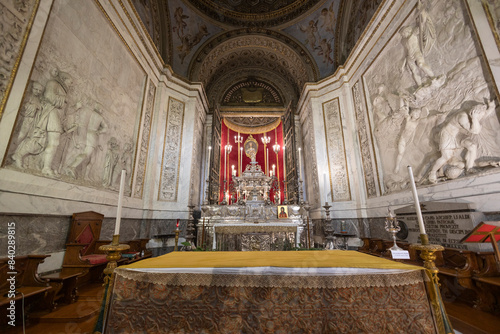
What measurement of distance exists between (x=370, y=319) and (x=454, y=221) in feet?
11.2

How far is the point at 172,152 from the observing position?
24.4ft

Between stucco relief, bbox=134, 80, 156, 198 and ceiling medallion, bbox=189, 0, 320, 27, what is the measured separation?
4.95m

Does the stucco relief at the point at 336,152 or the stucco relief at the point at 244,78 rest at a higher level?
the stucco relief at the point at 244,78

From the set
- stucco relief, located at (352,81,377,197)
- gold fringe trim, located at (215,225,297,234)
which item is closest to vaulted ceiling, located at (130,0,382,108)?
stucco relief, located at (352,81,377,197)

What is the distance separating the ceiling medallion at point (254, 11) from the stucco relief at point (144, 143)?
4.95m

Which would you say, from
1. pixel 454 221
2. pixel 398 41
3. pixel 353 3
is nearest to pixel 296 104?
pixel 353 3

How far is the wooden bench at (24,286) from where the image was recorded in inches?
86.7

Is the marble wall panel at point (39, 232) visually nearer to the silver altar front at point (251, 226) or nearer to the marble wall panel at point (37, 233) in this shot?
the marble wall panel at point (37, 233)

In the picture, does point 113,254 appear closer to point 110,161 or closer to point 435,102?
point 110,161

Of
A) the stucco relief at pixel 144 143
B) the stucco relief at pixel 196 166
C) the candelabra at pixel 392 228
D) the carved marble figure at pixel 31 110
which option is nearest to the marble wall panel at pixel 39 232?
the carved marble figure at pixel 31 110

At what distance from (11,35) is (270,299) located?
16.7 ft

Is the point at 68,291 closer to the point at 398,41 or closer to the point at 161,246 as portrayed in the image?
the point at 161,246

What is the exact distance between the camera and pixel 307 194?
8914 millimetres

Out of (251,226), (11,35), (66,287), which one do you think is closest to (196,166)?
(251,226)
